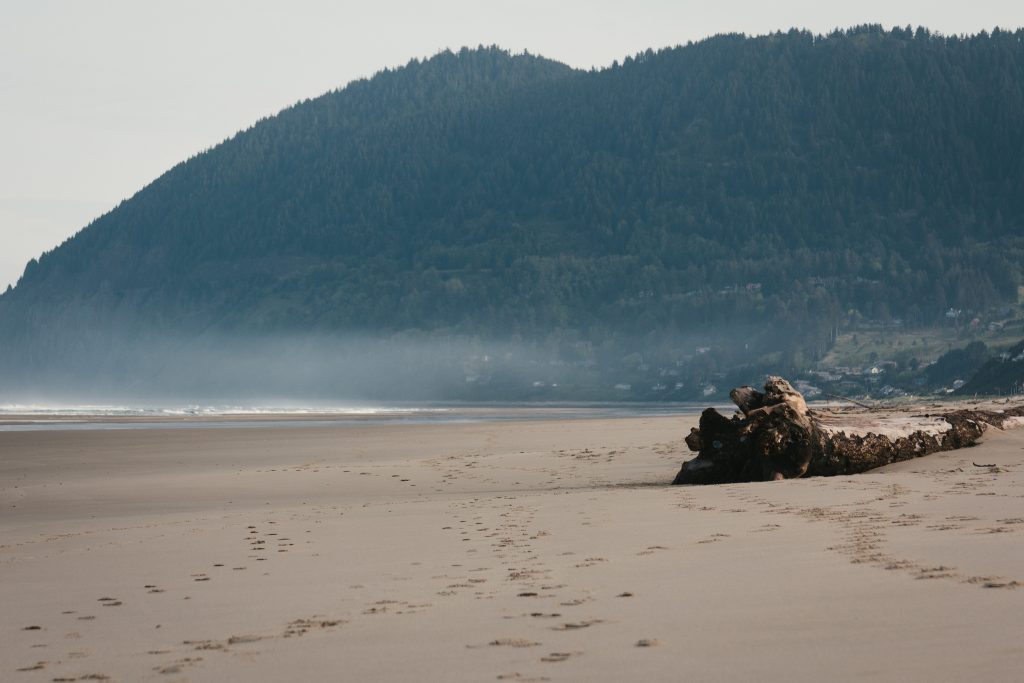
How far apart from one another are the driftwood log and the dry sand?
0.53 meters

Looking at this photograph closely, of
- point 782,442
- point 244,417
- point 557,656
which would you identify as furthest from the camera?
point 244,417

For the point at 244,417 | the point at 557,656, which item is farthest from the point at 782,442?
the point at 244,417

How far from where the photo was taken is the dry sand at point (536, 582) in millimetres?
5746

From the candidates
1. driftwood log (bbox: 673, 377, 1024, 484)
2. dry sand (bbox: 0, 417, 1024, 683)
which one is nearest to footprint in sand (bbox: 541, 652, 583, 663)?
dry sand (bbox: 0, 417, 1024, 683)

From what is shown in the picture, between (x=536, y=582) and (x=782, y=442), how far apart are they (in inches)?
293

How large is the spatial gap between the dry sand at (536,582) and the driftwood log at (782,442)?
20.8 inches

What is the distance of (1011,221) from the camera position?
17500 cm

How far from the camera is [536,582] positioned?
7.97 metres

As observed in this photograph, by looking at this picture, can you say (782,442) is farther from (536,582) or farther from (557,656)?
(557,656)

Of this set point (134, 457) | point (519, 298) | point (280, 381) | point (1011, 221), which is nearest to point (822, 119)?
point (1011, 221)

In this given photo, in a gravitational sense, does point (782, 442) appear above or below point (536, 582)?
above

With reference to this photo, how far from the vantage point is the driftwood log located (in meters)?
14.8

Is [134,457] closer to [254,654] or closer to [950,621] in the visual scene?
[254,654]

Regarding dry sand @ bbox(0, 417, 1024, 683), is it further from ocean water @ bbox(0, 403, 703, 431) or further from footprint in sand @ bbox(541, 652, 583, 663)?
ocean water @ bbox(0, 403, 703, 431)
